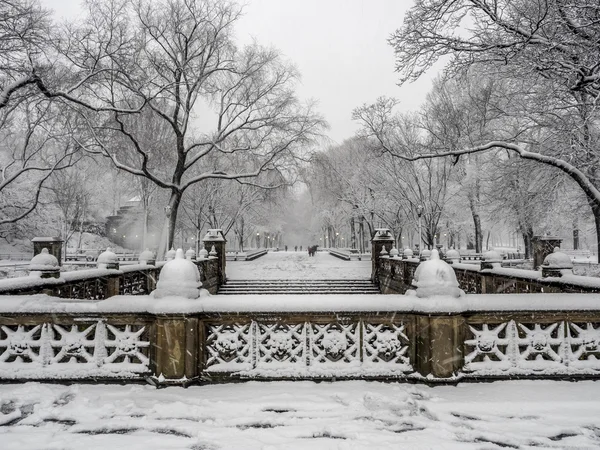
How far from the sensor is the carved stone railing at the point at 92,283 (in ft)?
27.0

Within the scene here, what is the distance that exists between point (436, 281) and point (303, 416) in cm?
247

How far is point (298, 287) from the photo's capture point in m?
19.9

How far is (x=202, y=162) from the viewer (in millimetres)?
36812

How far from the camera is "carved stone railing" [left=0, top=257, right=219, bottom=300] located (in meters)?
8.23

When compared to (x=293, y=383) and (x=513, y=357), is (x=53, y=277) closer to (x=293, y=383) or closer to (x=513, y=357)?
(x=293, y=383)

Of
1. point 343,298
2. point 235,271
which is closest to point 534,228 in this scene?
point 235,271

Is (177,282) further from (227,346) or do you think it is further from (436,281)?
(436,281)

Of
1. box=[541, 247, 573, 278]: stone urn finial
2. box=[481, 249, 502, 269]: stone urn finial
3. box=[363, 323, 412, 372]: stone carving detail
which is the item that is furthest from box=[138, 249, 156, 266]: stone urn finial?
box=[541, 247, 573, 278]: stone urn finial

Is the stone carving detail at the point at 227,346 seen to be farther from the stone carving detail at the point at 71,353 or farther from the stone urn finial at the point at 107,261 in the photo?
the stone urn finial at the point at 107,261

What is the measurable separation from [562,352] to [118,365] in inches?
236

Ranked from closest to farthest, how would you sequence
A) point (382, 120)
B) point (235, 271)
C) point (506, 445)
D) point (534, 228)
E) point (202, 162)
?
point (506, 445) → point (382, 120) → point (235, 271) → point (534, 228) → point (202, 162)

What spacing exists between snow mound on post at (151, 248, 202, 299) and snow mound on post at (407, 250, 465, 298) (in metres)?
3.06

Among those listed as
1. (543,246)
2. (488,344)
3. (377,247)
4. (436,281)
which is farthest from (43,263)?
(377,247)

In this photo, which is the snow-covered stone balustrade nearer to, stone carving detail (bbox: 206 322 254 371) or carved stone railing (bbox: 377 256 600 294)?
carved stone railing (bbox: 377 256 600 294)
